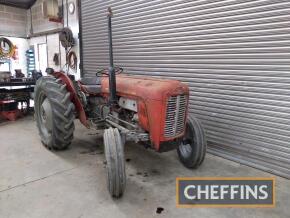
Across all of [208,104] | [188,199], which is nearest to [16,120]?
[208,104]

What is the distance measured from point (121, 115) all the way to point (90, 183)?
0.83 m

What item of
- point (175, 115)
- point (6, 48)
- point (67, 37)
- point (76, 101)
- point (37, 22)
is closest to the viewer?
point (175, 115)

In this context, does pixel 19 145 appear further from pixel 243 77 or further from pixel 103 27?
pixel 243 77

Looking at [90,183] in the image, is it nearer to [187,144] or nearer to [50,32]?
[187,144]

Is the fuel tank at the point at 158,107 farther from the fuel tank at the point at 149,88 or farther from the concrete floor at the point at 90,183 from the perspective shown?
the concrete floor at the point at 90,183

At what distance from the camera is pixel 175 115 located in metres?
2.44

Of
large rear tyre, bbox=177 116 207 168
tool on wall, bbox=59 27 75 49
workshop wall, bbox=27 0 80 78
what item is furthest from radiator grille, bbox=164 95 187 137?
tool on wall, bbox=59 27 75 49

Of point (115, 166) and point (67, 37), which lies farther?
point (67, 37)

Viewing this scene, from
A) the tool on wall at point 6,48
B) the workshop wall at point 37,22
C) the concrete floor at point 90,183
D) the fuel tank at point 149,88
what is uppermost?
the workshop wall at point 37,22

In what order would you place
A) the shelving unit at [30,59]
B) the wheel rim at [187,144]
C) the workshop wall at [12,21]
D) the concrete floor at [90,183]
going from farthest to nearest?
the shelving unit at [30,59] < the workshop wall at [12,21] < the wheel rim at [187,144] < the concrete floor at [90,183]

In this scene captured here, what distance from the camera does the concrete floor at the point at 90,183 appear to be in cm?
205

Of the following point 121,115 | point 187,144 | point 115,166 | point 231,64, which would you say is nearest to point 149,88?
point 121,115

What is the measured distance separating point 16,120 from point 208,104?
3812 mm

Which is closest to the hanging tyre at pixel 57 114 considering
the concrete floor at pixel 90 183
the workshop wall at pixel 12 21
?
the concrete floor at pixel 90 183
